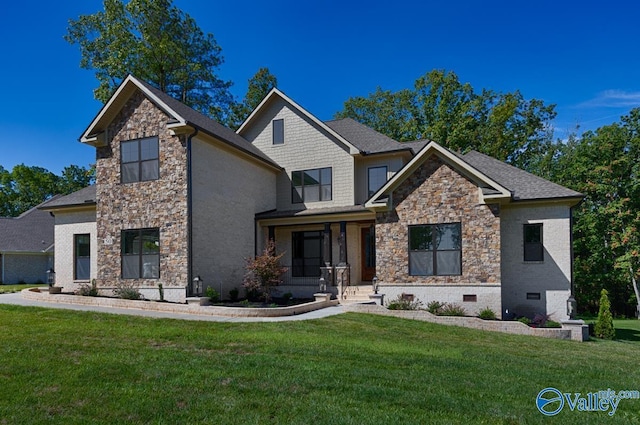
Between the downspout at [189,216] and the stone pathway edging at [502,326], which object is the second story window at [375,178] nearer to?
the stone pathway edging at [502,326]

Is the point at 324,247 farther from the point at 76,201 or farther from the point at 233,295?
the point at 76,201

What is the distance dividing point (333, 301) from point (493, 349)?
792cm

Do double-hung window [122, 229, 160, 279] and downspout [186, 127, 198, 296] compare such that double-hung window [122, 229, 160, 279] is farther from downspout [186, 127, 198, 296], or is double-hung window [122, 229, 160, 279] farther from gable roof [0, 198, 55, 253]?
gable roof [0, 198, 55, 253]

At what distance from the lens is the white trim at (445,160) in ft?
47.2

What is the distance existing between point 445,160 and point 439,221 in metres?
2.18

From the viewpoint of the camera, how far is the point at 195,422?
188 inches

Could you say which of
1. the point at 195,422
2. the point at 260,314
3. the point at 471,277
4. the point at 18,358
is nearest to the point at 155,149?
the point at 260,314

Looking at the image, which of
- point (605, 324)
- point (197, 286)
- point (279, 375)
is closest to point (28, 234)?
point (197, 286)

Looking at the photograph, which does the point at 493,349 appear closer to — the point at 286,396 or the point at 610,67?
the point at 286,396

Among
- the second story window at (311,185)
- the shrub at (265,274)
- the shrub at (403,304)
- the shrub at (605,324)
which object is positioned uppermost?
the second story window at (311,185)

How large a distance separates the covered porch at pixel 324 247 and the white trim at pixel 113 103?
627 centimetres

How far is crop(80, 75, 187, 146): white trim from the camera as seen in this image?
16081 millimetres

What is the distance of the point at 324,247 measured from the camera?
19.6 meters

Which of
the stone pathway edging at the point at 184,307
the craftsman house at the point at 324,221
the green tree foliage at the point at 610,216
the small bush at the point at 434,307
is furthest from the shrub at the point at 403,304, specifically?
the green tree foliage at the point at 610,216
